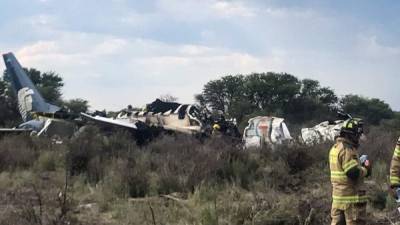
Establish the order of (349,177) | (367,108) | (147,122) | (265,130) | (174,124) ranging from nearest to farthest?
(349,177), (265,130), (174,124), (147,122), (367,108)

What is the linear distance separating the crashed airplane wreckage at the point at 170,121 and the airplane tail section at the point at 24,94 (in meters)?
7.60

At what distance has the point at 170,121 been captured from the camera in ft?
75.5

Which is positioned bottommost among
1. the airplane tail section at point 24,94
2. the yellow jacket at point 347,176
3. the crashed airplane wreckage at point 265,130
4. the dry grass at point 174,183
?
the dry grass at point 174,183

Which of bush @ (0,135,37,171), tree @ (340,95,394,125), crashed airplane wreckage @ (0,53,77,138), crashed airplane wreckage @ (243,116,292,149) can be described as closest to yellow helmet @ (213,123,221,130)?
crashed airplane wreckage @ (243,116,292,149)

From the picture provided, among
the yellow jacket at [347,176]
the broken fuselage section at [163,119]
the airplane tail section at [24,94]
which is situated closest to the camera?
the yellow jacket at [347,176]

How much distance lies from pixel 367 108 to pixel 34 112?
114 ft

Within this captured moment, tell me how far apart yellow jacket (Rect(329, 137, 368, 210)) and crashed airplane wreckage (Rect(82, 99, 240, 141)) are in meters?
14.1

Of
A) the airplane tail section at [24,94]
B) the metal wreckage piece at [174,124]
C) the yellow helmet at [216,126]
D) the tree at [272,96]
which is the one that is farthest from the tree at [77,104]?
the yellow helmet at [216,126]

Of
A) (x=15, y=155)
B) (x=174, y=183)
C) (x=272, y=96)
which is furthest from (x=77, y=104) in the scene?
(x=174, y=183)

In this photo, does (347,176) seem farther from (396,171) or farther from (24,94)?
(24,94)

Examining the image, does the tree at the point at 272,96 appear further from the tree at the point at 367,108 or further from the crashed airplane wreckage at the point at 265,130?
the crashed airplane wreckage at the point at 265,130

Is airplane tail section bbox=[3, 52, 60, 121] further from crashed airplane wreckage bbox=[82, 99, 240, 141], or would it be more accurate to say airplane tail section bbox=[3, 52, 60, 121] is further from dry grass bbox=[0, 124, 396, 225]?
dry grass bbox=[0, 124, 396, 225]

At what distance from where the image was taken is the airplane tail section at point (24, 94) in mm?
30594

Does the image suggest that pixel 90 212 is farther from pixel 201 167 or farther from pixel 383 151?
pixel 383 151
